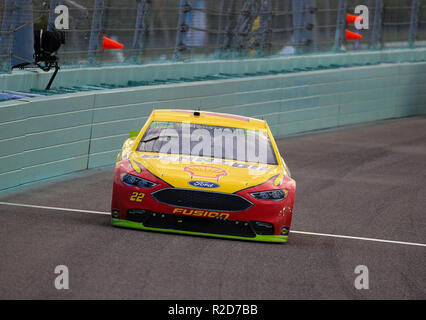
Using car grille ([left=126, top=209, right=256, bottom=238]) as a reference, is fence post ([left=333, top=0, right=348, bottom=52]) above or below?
above

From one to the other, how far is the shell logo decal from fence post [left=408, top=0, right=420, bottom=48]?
19.2 meters

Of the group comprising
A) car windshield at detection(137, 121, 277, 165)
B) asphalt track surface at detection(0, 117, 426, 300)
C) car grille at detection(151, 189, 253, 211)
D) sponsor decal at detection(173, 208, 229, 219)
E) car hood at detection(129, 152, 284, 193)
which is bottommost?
asphalt track surface at detection(0, 117, 426, 300)

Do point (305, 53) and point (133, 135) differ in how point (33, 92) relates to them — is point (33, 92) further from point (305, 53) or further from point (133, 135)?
point (305, 53)

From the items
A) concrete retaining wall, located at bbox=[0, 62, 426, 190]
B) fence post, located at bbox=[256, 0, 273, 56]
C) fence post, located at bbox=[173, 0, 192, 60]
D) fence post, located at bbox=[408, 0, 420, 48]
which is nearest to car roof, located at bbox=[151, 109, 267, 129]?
concrete retaining wall, located at bbox=[0, 62, 426, 190]

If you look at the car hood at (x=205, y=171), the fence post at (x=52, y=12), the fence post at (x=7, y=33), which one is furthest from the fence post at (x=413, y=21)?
the car hood at (x=205, y=171)

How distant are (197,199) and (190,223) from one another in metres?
0.29

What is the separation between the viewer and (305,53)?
24094 millimetres

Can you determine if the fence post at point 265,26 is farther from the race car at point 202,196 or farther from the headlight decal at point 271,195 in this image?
the headlight decal at point 271,195

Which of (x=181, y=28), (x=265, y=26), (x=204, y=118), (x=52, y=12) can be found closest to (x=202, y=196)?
(x=204, y=118)

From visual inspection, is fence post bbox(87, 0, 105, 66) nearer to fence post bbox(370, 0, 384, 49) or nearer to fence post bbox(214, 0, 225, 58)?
fence post bbox(214, 0, 225, 58)

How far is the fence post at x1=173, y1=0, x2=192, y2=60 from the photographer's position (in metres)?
19.1

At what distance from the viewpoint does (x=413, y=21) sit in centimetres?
2783

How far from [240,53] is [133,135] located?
455 inches

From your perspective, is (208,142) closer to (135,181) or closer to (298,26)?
(135,181)
